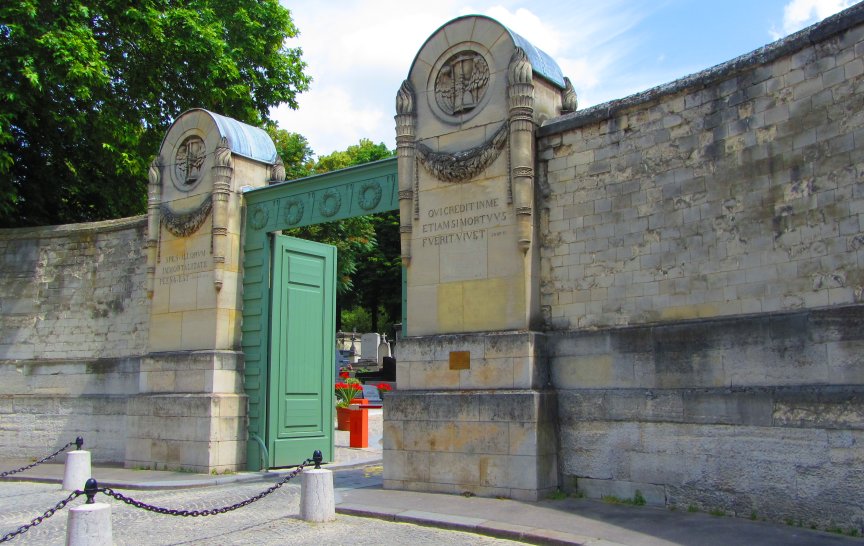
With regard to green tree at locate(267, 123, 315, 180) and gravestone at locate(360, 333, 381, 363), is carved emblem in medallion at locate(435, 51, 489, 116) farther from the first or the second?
gravestone at locate(360, 333, 381, 363)

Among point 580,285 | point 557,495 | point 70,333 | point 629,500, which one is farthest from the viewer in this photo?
point 70,333

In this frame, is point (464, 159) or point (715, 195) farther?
point (464, 159)

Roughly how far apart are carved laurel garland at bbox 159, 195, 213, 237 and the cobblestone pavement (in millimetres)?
4357

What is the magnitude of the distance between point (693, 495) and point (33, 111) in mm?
14117

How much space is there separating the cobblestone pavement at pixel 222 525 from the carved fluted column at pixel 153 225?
13.2 feet

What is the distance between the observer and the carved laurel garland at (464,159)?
372 inches

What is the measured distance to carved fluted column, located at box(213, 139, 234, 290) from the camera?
12391mm

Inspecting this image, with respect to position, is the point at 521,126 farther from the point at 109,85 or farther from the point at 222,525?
the point at 109,85

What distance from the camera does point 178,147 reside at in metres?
13.4

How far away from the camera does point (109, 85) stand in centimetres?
1661

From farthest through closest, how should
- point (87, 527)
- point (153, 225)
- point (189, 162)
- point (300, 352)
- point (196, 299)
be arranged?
point (153, 225) → point (189, 162) → point (300, 352) → point (196, 299) → point (87, 527)

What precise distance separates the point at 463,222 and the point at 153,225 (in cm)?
635

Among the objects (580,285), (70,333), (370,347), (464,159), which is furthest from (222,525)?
(370,347)

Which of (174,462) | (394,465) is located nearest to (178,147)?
(174,462)
